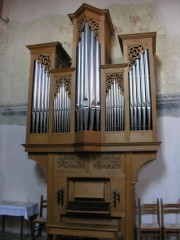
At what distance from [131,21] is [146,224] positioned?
14.3 ft

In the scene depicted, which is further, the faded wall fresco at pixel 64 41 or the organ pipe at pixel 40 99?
the faded wall fresco at pixel 64 41

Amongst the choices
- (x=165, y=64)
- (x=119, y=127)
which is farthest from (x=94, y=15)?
(x=119, y=127)

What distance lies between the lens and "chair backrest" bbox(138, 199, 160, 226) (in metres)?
5.52

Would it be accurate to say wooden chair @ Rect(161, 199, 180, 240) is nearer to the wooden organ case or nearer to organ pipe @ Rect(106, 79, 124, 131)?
the wooden organ case

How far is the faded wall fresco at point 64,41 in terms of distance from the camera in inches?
239

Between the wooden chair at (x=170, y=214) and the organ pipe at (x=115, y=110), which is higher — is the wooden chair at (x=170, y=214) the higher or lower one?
the lower one

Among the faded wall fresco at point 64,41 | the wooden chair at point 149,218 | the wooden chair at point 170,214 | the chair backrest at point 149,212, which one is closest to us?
the wooden chair at point 149,218

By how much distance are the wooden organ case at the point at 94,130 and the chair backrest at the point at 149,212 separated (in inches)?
33.9

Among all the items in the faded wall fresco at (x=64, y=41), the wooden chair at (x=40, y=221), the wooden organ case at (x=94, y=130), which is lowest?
the wooden chair at (x=40, y=221)

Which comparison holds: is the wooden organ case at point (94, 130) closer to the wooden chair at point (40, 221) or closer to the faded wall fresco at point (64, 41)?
the wooden chair at point (40, 221)

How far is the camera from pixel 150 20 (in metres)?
6.37

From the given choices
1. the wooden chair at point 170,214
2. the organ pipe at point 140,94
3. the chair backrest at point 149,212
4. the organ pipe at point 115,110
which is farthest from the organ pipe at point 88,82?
the wooden chair at point 170,214

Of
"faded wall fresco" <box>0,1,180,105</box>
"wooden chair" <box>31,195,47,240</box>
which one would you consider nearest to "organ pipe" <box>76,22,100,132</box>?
"faded wall fresco" <box>0,1,180,105</box>

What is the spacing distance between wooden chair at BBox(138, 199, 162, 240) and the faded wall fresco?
2337 millimetres
